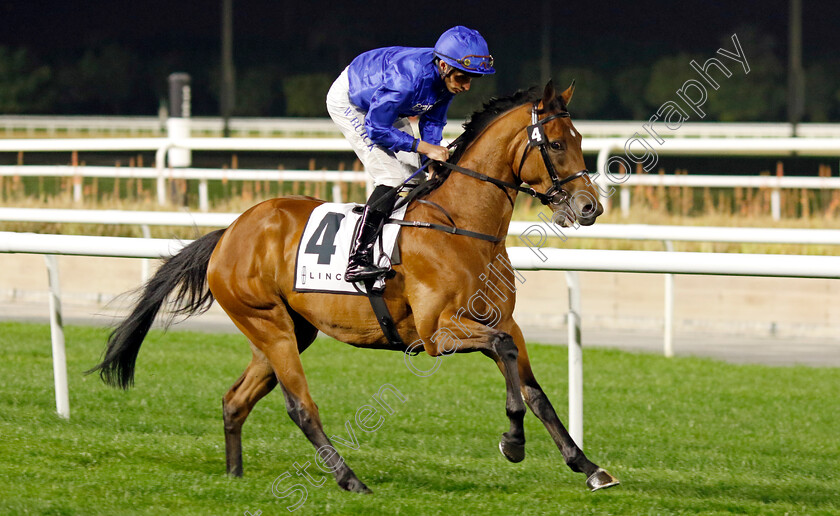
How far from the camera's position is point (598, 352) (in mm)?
→ 7816

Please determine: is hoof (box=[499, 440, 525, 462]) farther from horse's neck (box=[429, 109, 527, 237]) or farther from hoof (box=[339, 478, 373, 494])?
horse's neck (box=[429, 109, 527, 237])

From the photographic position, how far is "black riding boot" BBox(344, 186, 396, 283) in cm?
431

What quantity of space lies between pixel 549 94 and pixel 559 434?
3.92 feet

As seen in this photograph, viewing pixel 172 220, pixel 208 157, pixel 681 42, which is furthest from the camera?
pixel 681 42

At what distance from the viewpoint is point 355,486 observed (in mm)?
4113

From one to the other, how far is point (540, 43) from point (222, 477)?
23992 millimetres

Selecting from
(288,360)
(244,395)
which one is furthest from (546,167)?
(244,395)

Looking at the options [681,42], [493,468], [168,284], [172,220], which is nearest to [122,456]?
[168,284]

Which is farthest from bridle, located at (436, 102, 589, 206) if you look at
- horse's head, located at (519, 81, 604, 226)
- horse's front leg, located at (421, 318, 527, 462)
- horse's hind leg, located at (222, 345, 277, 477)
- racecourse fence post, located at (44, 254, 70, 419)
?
racecourse fence post, located at (44, 254, 70, 419)

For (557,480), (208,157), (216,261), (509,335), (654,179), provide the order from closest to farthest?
1. (509,335)
2. (557,480)
3. (216,261)
4. (654,179)
5. (208,157)

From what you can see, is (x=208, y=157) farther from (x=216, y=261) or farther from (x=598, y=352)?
(x=216, y=261)

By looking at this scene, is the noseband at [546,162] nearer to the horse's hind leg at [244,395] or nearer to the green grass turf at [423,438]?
the green grass turf at [423,438]

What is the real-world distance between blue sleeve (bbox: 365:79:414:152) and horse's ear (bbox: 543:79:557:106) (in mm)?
503

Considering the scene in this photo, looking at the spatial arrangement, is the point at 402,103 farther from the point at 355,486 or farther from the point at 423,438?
the point at 423,438
